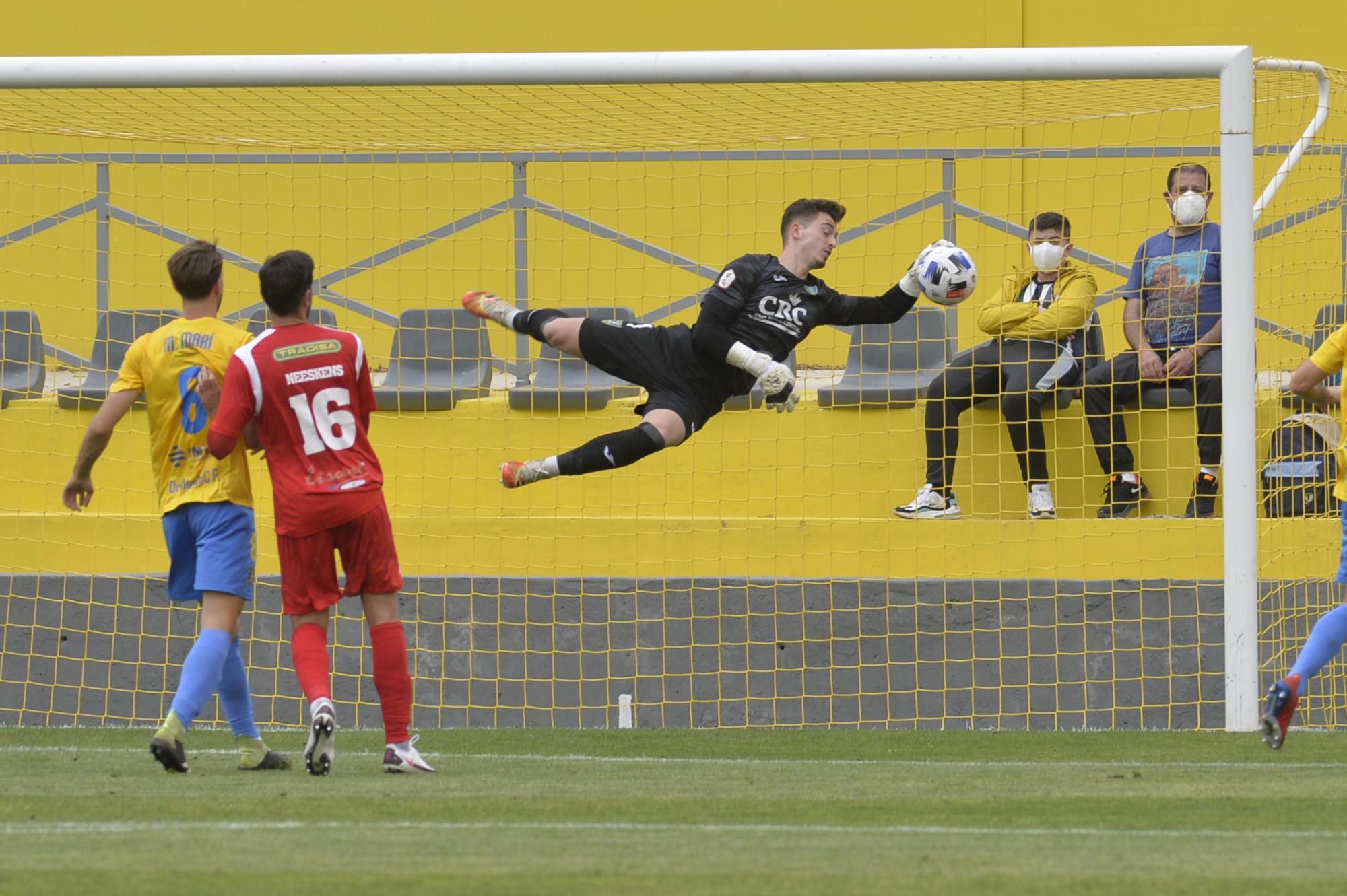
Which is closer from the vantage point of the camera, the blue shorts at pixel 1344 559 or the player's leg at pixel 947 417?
the blue shorts at pixel 1344 559

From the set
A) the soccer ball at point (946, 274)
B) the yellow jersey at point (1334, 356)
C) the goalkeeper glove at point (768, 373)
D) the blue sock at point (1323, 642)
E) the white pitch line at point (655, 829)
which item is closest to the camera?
the white pitch line at point (655, 829)

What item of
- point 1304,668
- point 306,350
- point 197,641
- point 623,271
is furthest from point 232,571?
point 623,271

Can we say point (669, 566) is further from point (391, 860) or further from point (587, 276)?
point (391, 860)

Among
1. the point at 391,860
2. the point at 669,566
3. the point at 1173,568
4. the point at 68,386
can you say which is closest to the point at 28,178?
the point at 68,386

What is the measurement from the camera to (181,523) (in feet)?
20.4

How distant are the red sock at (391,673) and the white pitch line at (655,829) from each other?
1.06 metres

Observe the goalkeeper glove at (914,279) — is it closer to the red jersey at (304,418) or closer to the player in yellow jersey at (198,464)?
the red jersey at (304,418)

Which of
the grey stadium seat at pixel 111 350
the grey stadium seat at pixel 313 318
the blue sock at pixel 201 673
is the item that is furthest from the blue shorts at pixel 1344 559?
the grey stadium seat at pixel 111 350

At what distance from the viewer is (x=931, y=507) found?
9.20 m

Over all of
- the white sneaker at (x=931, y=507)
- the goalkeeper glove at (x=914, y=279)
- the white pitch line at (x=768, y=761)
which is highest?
the goalkeeper glove at (x=914, y=279)

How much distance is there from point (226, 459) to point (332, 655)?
10.8 feet

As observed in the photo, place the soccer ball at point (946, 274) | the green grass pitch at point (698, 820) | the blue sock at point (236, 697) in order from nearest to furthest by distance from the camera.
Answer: the green grass pitch at point (698, 820), the blue sock at point (236, 697), the soccer ball at point (946, 274)

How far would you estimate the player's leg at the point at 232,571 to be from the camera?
6.09 metres

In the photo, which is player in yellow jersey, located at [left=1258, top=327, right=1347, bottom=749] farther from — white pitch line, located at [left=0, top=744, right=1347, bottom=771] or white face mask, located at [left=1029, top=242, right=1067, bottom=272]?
white face mask, located at [left=1029, top=242, right=1067, bottom=272]
